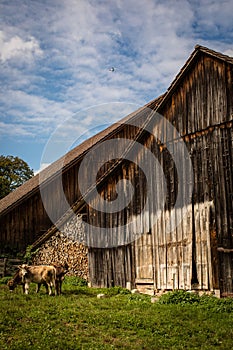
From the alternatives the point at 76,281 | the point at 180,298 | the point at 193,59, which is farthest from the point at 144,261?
the point at 193,59

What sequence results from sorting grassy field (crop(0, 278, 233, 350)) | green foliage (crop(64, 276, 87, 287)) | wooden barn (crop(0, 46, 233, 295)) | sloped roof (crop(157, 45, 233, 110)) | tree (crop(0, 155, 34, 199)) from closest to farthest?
grassy field (crop(0, 278, 233, 350)) → wooden barn (crop(0, 46, 233, 295)) → sloped roof (crop(157, 45, 233, 110)) → green foliage (crop(64, 276, 87, 287)) → tree (crop(0, 155, 34, 199))

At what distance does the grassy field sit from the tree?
131 ft

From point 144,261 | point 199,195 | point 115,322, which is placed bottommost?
point 115,322

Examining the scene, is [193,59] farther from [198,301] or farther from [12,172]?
[12,172]

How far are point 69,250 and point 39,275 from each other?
6.01 m

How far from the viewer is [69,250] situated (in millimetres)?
21969

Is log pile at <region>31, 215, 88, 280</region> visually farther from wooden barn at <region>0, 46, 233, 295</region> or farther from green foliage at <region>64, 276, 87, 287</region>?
wooden barn at <region>0, 46, 233, 295</region>

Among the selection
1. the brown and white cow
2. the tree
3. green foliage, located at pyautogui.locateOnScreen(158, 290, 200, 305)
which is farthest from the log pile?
the tree

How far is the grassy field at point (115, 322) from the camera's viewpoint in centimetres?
941

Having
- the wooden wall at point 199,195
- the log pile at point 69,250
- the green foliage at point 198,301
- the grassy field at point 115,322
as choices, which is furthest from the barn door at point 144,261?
the log pile at point 69,250

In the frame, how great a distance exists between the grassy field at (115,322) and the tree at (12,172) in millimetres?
39977


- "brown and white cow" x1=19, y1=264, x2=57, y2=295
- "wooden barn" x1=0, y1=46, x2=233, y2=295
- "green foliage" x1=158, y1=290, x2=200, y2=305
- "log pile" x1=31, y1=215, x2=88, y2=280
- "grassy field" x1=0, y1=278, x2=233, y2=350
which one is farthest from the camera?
"log pile" x1=31, y1=215, x2=88, y2=280

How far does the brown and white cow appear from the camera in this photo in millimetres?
15812

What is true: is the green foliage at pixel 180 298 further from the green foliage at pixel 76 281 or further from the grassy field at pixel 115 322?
the green foliage at pixel 76 281
